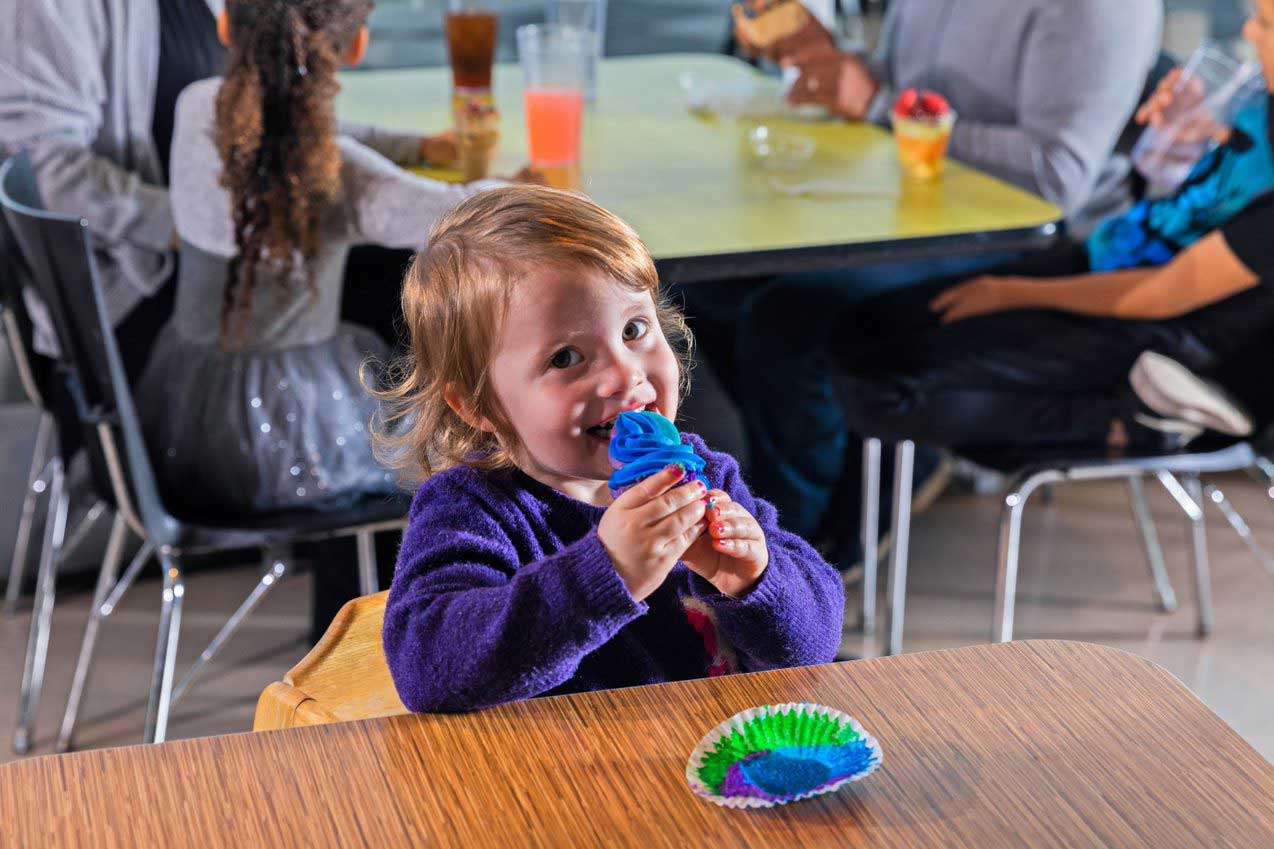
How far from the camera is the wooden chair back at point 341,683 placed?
89cm

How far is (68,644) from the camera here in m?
2.27

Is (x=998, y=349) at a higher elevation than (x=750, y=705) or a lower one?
lower

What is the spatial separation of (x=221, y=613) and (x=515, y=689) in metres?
1.67

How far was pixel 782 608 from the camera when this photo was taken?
916mm

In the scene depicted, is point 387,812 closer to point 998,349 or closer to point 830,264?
point 830,264

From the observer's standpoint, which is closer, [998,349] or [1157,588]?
[998,349]

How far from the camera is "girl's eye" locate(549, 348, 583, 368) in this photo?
93 centimetres

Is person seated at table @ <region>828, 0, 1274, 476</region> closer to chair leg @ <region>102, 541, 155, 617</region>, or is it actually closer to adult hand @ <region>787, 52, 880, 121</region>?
adult hand @ <region>787, 52, 880, 121</region>

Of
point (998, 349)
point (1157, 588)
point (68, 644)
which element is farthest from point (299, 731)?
Answer: point (1157, 588)

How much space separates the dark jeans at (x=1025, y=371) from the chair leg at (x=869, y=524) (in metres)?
0.14

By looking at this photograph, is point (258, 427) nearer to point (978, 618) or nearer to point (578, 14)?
point (578, 14)

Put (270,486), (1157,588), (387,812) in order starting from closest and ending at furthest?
1. (387,812)
2. (270,486)
3. (1157,588)

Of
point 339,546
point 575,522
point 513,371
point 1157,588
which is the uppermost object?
point 513,371

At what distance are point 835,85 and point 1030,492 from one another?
73cm
